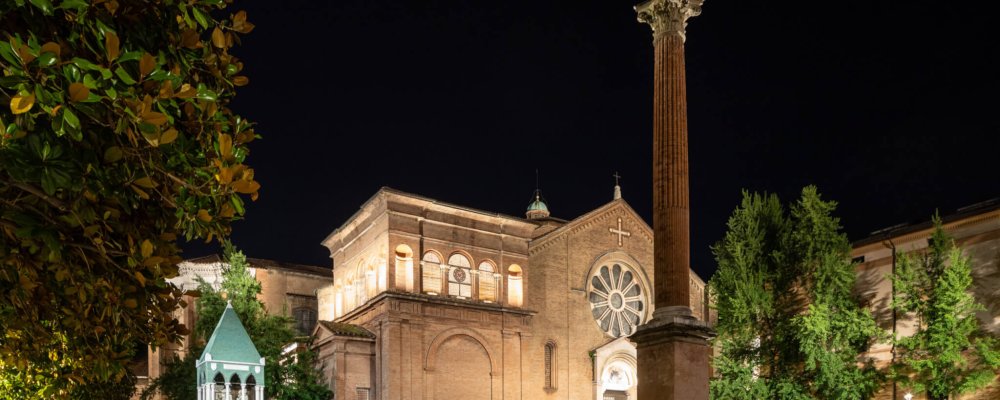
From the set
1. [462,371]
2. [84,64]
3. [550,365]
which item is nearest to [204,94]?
[84,64]

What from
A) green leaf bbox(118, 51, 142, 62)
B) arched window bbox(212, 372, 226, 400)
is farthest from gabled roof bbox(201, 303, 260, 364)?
green leaf bbox(118, 51, 142, 62)

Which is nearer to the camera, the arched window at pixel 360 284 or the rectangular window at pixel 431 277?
the rectangular window at pixel 431 277

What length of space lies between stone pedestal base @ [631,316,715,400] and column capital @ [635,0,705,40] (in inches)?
258

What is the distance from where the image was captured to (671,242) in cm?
1838

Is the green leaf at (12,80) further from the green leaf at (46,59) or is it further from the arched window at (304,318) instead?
the arched window at (304,318)

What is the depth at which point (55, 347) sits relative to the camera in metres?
7.64

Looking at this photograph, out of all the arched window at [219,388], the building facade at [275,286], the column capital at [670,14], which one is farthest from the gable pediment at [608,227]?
the column capital at [670,14]

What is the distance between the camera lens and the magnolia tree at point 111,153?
3.28m

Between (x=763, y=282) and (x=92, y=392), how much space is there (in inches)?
858

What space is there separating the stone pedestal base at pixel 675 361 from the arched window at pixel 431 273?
1769cm

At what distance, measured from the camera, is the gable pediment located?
124 feet

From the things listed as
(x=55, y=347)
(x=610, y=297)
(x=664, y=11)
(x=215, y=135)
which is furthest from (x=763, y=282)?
(x=215, y=135)

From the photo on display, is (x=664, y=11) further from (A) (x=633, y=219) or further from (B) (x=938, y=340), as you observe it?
(A) (x=633, y=219)

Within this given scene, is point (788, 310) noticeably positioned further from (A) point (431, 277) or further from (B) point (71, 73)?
(B) point (71, 73)
